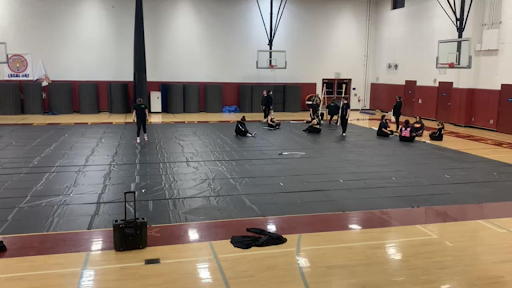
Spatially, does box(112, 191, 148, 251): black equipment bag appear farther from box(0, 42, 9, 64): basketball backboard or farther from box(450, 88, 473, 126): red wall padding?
box(0, 42, 9, 64): basketball backboard

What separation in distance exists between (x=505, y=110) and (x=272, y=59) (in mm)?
14891

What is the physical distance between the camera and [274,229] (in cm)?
794

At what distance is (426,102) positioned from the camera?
2692 centimetres

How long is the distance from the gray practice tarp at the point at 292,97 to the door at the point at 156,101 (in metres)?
9.09

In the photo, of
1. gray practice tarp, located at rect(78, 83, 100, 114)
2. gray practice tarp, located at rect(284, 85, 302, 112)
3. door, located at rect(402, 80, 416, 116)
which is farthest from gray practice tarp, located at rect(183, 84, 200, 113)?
door, located at rect(402, 80, 416, 116)

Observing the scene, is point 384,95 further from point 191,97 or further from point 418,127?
point 191,97

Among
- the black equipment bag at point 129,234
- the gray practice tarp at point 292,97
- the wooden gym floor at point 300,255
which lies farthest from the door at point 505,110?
the black equipment bag at point 129,234

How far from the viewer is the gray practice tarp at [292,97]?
30.8 meters

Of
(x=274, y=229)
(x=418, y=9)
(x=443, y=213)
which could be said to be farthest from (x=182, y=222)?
(x=418, y=9)

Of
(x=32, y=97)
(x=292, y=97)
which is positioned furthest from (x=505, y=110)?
(x=32, y=97)

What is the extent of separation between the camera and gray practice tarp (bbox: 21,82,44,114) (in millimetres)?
26250

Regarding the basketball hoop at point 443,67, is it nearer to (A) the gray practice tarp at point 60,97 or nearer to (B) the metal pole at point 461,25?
(B) the metal pole at point 461,25

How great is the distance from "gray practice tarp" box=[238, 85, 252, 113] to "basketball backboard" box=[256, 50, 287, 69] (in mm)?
1834

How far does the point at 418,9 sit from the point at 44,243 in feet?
88.1
